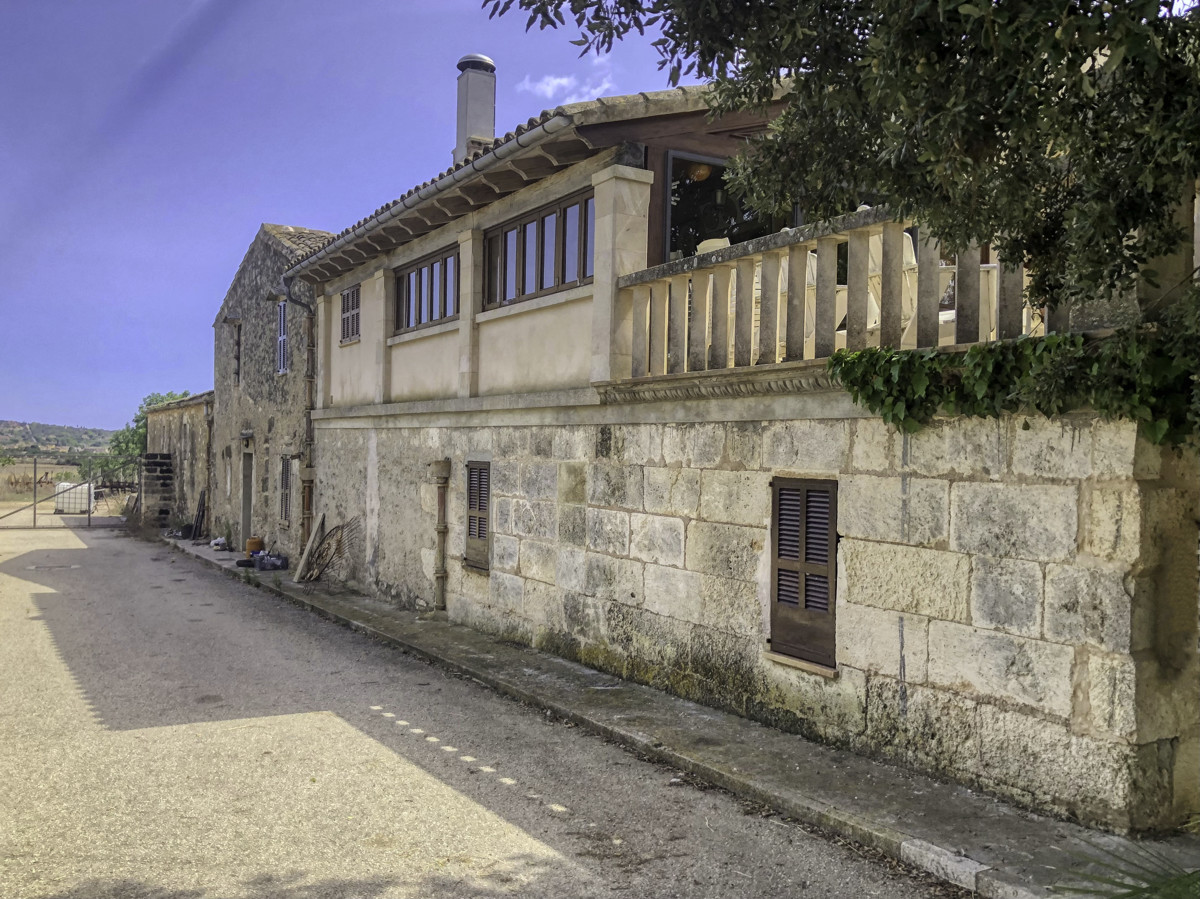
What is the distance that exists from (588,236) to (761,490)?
317 cm

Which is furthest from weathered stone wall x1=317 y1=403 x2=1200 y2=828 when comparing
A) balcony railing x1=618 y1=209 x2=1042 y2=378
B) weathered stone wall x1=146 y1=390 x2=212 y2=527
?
weathered stone wall x1=146 y1=390 x2=212 y2=527

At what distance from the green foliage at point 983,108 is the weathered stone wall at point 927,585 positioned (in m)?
1.07

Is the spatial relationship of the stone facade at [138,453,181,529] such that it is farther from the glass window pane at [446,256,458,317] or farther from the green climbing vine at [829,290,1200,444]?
the green climbing vine at [829,290,1200,444]

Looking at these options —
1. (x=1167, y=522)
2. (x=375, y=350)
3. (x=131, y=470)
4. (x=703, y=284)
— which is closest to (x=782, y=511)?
(x=703, y=284)

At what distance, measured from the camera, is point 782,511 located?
630 cm

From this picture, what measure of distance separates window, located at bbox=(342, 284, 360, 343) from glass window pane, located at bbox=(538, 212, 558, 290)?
559cm

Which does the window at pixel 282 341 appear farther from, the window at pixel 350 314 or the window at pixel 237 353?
the window at pixel 237 353

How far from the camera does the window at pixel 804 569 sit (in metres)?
5.95

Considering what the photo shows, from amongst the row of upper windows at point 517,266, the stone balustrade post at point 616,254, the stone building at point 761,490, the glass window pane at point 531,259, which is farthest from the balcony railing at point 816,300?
the glass window pane at point 531,259

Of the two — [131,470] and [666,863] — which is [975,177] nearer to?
[666,863]

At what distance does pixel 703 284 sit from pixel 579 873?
4.26m

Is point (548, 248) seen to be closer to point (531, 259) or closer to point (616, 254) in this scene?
point (531, 259)

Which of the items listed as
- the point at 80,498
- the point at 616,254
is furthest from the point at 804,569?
the point at 80,498

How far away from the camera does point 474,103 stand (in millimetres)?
13609
